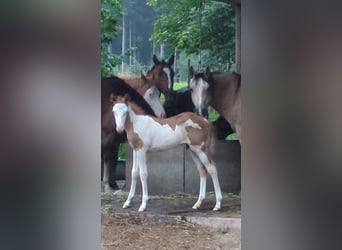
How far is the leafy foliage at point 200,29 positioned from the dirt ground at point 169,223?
422 millimetres

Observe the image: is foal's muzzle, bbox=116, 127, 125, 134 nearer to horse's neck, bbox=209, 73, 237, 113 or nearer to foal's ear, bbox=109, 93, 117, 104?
foal's ear, bbox=109, 93, 117, 104

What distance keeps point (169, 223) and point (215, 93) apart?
0.43m

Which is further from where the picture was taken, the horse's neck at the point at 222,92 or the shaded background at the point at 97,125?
the horse's neck at the point at 222,92

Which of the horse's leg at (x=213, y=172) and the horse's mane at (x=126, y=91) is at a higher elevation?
the horse's mane at (x=126, y=91)

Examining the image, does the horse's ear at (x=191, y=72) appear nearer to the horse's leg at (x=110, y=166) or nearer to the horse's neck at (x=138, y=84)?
the horse's neck at (x=138, y=84)

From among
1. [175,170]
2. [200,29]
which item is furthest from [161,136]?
[200,29]

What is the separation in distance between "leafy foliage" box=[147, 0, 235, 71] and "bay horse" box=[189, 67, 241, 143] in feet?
0.12

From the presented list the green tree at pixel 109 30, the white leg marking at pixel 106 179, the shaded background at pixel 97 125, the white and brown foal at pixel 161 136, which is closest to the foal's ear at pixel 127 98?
the white and brown foal at pixel 161 136

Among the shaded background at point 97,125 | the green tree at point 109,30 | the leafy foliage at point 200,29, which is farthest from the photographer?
the leafy foliage at point 200,29

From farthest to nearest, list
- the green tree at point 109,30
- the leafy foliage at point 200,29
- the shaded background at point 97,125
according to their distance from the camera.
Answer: the leafy foliage at point 200,29
the green tree at point 109,30
the shaded background at point 97,125

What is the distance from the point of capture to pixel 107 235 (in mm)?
1245

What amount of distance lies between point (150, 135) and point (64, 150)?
67 centimetres

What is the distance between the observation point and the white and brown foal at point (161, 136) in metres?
1.35

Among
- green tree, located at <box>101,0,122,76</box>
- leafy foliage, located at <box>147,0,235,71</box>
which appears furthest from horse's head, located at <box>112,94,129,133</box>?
leafy foliage, located at <box>147,0,235,71</box>
